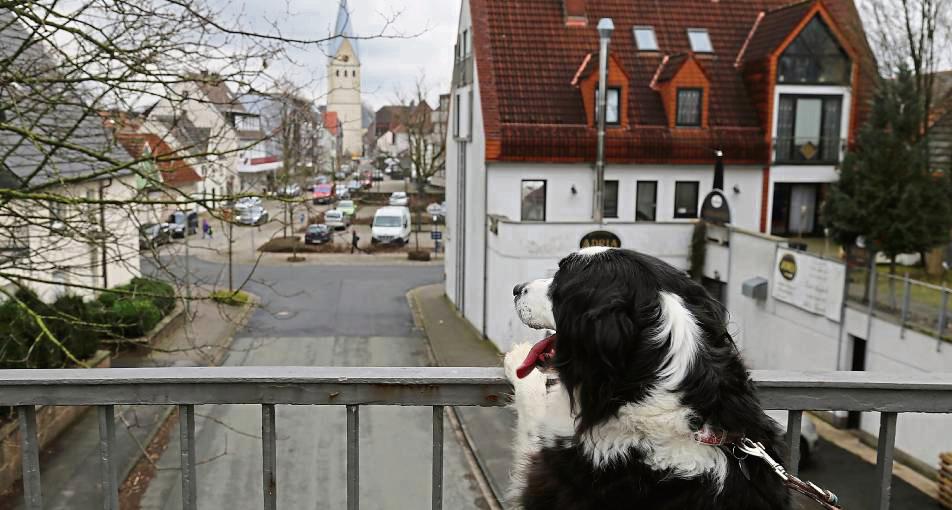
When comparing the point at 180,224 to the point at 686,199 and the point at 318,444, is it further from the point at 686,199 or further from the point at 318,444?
the point at 318,444

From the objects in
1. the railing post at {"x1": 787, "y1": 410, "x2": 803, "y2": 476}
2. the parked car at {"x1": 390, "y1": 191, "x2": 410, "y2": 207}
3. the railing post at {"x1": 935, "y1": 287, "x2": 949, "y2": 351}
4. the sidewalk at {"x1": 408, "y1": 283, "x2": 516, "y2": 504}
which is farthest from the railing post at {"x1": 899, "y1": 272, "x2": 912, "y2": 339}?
the parked car at {"x1": 390, "y1": 191, "x2": 410, "y2": 207}

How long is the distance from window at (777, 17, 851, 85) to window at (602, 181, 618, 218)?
561 cm

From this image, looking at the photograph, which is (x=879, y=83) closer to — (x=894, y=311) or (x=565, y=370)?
(x=894, y=311)

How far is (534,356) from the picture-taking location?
256 cm

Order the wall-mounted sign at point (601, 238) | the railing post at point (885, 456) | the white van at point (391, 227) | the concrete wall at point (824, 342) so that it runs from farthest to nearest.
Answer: the white van at point (391, 227)
the wall-mounted sign at point (601, 238)
the concrete wall at point (824, 342)
the railing post at point (885, 456)

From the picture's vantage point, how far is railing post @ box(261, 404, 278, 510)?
102 inches

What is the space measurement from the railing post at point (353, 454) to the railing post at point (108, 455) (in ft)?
2.36

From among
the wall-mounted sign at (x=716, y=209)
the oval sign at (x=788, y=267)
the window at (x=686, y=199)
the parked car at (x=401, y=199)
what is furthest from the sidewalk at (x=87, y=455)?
the parked car at (x=401, y=199)

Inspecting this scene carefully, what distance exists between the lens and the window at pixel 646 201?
22781 mm

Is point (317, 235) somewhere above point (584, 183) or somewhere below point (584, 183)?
below

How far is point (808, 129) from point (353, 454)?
23807mm

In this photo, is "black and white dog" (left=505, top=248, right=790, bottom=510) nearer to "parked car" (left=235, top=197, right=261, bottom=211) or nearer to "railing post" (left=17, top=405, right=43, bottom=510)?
"railing post" (left=17, top=405, right=43, bottom=510)

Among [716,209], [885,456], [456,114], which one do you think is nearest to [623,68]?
[716,209]

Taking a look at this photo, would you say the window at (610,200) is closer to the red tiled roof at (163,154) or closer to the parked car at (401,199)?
the red tiled roof at (163,154)
